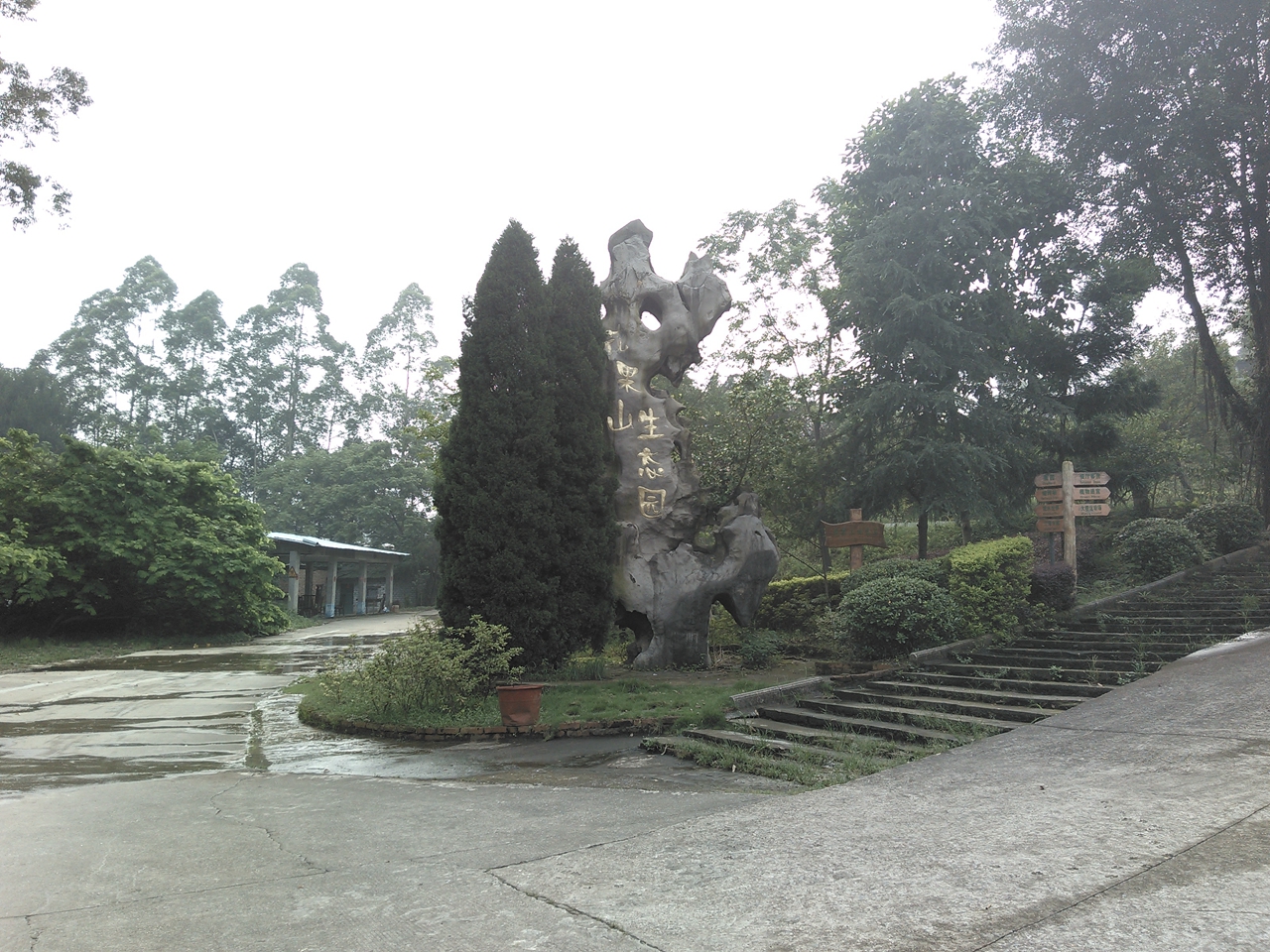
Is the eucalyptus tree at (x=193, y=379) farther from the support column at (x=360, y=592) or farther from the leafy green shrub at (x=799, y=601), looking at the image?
the leafy green shrub at (x=799, y=601)

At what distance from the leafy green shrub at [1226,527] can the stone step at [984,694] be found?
10424 millimetres

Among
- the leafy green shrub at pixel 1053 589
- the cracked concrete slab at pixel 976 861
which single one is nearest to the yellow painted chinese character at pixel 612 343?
the leafy green shrub at pixel 1053 589

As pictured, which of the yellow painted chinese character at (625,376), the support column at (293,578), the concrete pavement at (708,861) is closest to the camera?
the concrete pavement at (708,861)

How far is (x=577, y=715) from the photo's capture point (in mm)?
8828

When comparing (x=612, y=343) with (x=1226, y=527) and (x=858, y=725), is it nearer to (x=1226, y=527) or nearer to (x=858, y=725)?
(x=858, y=725)

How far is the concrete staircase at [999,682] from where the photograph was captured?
709cm

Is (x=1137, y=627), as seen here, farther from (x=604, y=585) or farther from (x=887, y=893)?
(x=887, y=893)

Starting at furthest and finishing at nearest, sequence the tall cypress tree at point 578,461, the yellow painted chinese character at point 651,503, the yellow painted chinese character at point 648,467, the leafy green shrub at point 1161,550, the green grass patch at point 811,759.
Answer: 1. the leafy green shrub at point 1161,550
2. the yellow painted chinese character at point 648,467
3. the yellow painted chinese character at point 651,503
4. the tall cypress tree at point 578,461
5. the green grass patch at point 811,759

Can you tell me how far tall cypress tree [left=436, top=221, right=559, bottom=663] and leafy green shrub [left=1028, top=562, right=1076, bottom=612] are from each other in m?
6.63

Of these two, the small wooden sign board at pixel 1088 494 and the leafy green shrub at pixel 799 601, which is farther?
the leafy green shrub at pixel 799 601

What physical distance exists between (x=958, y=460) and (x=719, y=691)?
9012mm

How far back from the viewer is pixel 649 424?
13.3 metres

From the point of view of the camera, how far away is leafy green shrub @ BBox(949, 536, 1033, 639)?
34.0 feet

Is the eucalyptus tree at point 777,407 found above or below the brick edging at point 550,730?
above
